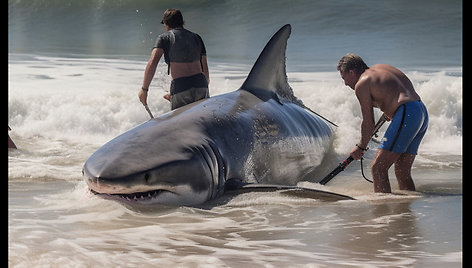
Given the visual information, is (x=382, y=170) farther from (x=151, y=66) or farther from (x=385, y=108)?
(x=151, y=66)

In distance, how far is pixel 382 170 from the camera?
736 cm

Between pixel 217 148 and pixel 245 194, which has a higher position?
pixel 217 148

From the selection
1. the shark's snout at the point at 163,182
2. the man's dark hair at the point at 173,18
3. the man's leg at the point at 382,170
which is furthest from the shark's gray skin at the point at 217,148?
the man's dark hair at the point at 173,18

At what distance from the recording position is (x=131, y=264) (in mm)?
4465

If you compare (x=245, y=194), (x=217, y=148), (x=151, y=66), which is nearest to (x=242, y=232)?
(x=245, y=194)

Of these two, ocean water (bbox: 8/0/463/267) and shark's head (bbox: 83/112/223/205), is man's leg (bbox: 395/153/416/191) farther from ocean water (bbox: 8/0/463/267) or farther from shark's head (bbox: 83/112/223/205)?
shark's head (bbox: 83/112/223/205)

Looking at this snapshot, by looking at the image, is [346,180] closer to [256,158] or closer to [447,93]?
[256,158]

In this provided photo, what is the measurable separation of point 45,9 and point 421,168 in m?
38.9

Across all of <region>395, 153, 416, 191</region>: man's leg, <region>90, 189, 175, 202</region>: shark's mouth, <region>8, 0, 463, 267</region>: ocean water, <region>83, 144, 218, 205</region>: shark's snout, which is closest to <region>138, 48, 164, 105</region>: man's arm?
<region>8, 0, 463, 267</region>: ocean water

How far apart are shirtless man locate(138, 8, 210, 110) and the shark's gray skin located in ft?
2.10

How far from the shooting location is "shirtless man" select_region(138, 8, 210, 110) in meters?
7.96

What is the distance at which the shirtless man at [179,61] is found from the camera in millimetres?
7961

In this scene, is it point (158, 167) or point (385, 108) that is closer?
point (158, 167)

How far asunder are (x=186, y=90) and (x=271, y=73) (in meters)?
0.88
